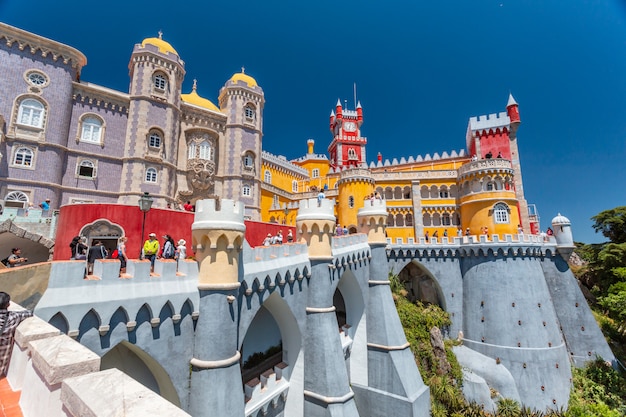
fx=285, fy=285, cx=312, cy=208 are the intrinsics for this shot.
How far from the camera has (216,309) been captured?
27.7 feet

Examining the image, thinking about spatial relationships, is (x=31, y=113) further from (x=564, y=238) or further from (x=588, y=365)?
(x=588, y=365)

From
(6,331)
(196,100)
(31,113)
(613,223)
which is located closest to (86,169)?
(31,113)

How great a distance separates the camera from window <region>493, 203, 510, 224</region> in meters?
29.5

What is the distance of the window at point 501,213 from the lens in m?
29.5

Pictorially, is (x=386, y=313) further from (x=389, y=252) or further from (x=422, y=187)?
(x=422, y=187)

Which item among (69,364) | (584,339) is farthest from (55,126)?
(584,339)

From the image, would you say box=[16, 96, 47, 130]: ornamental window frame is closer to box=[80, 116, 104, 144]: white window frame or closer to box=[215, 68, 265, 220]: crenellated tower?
box=[80, 116, 104, 144]: white window frame

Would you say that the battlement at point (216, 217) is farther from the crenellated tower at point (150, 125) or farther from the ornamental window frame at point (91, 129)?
the ornamental window frame at point (91, 129)

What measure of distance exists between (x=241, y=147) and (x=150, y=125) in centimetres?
815

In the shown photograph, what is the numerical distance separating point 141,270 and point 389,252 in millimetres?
26094

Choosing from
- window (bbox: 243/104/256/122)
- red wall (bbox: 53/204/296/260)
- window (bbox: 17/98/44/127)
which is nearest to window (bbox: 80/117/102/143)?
window (bbox: 17/98/44/127)

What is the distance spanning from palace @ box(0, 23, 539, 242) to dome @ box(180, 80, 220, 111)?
0.15 metres

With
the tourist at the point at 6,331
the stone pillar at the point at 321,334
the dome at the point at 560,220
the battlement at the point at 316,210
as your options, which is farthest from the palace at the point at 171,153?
the tourist at the point at 6,331

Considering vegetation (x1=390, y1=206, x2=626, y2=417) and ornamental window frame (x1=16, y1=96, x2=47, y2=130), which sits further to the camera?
vegetation (x1=390, y1=206, x2=626, y2=417)
